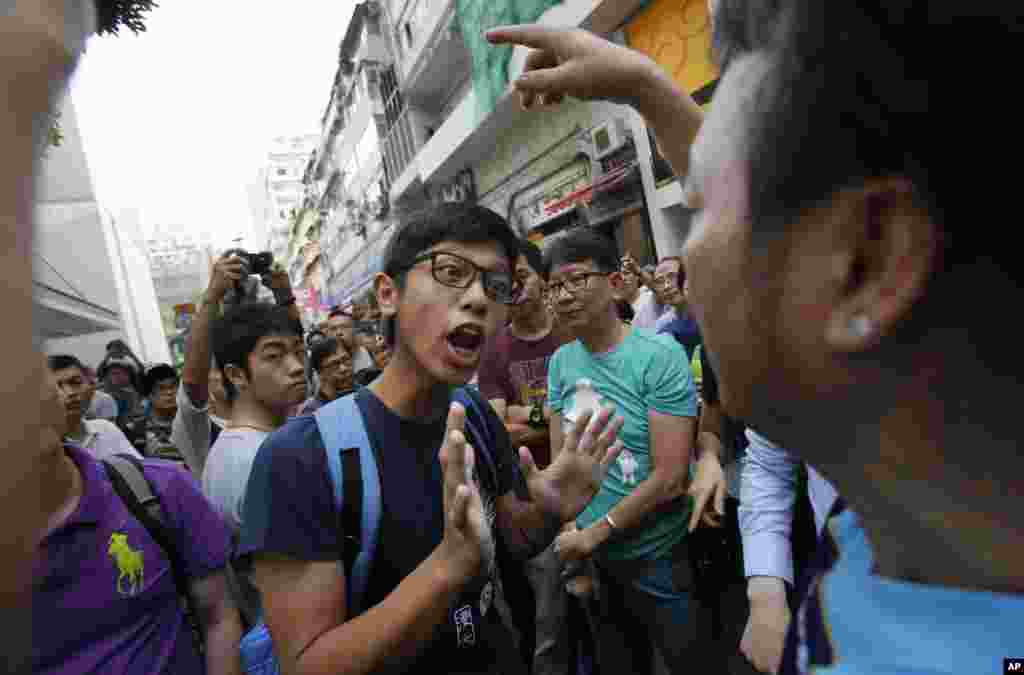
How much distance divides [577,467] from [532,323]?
2.21 metres

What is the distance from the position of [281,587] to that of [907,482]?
4.49 ft

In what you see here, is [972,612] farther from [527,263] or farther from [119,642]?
[527,263]

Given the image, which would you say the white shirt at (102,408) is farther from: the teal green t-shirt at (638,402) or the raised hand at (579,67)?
the raised hand at (579,67)

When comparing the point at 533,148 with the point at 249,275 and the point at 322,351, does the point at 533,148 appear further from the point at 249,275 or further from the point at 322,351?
the point at 249,275

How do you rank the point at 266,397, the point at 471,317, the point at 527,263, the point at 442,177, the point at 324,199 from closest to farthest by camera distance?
the point at 471,317, the point at 266,397, the point at 527,263, the point at 442,177, the point at 324,199

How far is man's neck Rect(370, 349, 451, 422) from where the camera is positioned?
5.67 feet

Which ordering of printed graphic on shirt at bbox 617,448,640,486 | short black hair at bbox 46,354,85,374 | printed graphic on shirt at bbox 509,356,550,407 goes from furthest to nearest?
short black hair at bbox 46,354,85,374
printed graphic on shirt at bbox 509,356,550,407
printed graphic on shirt at bbox 617,448,640,486

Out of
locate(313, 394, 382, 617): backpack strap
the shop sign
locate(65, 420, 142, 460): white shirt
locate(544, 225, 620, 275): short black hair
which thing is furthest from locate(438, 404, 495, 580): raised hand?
the shop sign

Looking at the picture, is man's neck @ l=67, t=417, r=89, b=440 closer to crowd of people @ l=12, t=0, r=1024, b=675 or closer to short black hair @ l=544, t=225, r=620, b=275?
crowd of people @ l=12, t=0, r=1024, b=675

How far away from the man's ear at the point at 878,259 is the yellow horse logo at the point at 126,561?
76.2 inches

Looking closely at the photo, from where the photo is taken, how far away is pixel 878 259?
0.51 metres

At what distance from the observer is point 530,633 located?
8.59ft

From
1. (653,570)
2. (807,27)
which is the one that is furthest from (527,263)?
(807,27)

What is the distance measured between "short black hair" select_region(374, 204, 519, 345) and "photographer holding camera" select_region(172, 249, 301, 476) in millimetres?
1628
